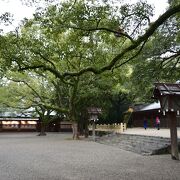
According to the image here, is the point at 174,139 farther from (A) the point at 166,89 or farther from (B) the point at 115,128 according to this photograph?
(B) the point at 115,128

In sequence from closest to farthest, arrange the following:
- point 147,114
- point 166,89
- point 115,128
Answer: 1. point 166,89
2. point 115,128
3. point 147,114

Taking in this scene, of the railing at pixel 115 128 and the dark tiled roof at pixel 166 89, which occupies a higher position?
the dark tiled roof at pixel 166 89

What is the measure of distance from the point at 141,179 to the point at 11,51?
9378mm

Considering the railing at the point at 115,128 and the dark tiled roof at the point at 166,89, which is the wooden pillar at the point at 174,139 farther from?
the railing at the point at 115,128

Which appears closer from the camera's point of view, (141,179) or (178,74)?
(141,179)

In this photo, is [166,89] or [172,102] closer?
[172,102]

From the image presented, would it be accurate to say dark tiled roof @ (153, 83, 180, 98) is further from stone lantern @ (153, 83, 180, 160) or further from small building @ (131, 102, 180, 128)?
small building @ (131, 102, 180, 128)

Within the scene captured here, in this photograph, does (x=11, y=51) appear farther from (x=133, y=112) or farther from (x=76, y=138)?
(x=133, y=112)

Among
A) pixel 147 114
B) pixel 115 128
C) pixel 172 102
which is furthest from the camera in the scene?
pixel 147 114

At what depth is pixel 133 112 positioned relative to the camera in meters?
46.9

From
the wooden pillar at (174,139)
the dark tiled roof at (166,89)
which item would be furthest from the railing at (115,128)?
the dark tiled roof at (166,89)

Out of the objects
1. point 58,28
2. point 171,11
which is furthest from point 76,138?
point 171,11

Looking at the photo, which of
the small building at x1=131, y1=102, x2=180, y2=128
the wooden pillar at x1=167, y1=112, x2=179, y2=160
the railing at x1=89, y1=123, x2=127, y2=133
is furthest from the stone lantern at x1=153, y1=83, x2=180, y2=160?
the small building at x1=131, y1=102, x2=180, y2=128

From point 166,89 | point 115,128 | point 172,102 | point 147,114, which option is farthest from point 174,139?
point 147,114
